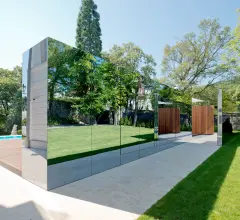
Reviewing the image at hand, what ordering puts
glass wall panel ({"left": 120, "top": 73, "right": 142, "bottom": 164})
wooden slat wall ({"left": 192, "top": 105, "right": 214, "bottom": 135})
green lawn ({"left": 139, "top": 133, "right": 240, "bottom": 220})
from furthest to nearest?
wooden slat wall ({"left": 192, "top": 105, "right": 214, "bottom": 135}) → glass wall panel ({"left": 120, "top": 73, "right": 142, "bottom": 164}) → green lawn ({"left": 139, "top": 133, "right": 240, "bottom": 220})

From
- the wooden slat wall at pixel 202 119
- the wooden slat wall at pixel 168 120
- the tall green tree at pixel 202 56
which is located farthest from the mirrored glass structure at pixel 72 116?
the tall green tree at pixel 202 56

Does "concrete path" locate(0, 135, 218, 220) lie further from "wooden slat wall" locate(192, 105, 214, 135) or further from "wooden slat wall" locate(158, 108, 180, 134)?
"wooden slat wall" locate(192, 105, 214, 135)

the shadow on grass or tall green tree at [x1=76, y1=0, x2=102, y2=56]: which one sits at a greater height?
tall green tree at [x1=76, y1=0, x2=102, y2=56]

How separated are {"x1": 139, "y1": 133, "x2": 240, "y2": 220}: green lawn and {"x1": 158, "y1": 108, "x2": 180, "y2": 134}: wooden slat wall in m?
3.52

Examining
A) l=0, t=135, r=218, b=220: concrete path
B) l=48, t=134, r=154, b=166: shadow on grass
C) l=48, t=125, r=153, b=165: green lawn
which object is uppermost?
l=48, t=125, r=153, b=165: green lawn

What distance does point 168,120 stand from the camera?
28.3ft

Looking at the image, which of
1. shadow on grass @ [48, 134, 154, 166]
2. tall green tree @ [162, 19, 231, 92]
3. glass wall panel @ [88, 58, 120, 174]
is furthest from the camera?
tall green tree @ [162, 19, 231, 92]

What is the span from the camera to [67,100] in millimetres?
3906

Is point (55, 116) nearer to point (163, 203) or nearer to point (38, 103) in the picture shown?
point (38, 103)

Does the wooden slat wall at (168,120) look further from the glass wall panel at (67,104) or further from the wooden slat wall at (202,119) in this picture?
the glass wall panel at (67,104)

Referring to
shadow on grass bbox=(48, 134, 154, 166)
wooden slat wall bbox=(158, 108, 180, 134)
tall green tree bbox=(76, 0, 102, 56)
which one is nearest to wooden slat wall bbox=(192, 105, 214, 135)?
wooden slat wall bbox=(158, 108, 180, 134)

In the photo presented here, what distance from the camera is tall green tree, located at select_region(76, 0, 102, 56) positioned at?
1889 centimetres

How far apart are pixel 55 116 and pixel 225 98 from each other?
64.7ft

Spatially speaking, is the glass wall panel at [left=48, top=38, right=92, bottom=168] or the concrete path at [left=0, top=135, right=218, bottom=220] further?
the glass wall panel at [left=48, top=38, right=92, bottom=168]
